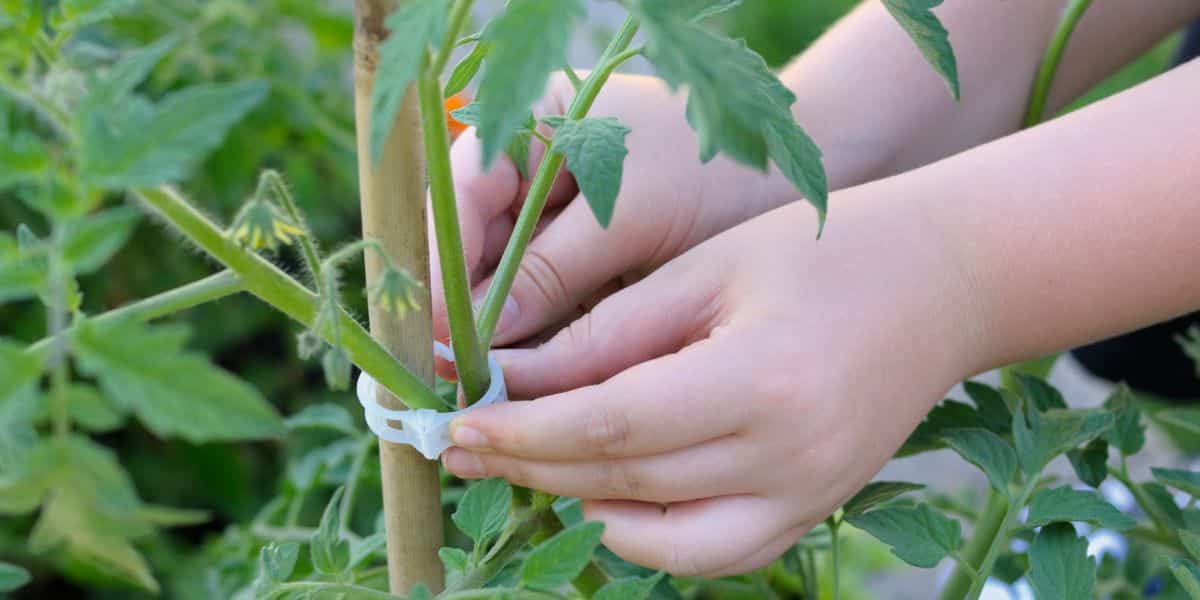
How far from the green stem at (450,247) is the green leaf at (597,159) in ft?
0.15

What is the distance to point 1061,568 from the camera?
50 centimetres

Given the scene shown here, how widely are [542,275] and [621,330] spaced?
0.25 feet

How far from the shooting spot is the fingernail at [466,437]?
1.56ft

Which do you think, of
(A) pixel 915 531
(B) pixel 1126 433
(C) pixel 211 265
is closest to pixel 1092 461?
(B) pixel 1126 433

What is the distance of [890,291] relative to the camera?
521 mm

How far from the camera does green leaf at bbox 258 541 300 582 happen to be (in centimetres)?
47

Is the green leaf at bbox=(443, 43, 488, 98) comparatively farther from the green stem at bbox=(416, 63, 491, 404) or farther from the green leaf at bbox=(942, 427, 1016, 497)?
the green leaf at bbox=(942, 427, 1016, 497)

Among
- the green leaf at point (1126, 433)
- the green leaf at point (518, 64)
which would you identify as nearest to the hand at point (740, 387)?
the green leaf at point (1126, 433)

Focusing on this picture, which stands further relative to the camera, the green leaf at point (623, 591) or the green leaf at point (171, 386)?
the green leaf at point (623, 591)

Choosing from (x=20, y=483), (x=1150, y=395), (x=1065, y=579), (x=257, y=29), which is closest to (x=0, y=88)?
(x=20, y=483)

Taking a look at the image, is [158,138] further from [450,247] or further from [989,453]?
[989,453]

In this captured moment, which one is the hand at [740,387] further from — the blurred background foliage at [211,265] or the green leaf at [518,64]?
the blurred background foliage at [211,265]

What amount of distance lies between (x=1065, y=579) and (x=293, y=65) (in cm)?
98

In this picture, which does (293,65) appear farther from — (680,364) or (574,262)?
(680,364)
